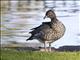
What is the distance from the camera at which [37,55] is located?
1.39 metres

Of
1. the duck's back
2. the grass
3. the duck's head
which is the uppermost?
the duck's head

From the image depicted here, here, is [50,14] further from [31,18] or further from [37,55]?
[37,55]

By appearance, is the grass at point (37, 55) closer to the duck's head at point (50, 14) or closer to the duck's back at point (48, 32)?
the duck's back at point (48, 32)

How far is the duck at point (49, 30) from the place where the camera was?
140 centimetres

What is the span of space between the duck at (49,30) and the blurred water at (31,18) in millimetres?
26

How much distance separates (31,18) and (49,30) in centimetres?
16

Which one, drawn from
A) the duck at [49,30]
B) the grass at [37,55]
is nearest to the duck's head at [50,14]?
the duck at [49,30]

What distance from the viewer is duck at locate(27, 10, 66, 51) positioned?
4.59 feet

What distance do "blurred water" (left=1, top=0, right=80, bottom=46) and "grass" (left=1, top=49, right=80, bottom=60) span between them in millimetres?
73

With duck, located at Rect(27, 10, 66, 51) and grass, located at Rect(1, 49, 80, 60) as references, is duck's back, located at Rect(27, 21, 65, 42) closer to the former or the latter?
duck, located at Rect(27, 10, 66, 51)

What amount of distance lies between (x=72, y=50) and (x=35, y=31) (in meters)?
0.28

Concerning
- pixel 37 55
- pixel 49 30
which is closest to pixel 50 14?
pixel 49 30

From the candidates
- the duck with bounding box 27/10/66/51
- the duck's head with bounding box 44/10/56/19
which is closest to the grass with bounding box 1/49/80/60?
the duck with bounding box 27/10/66/51

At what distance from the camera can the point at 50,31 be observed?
1.41 meters
